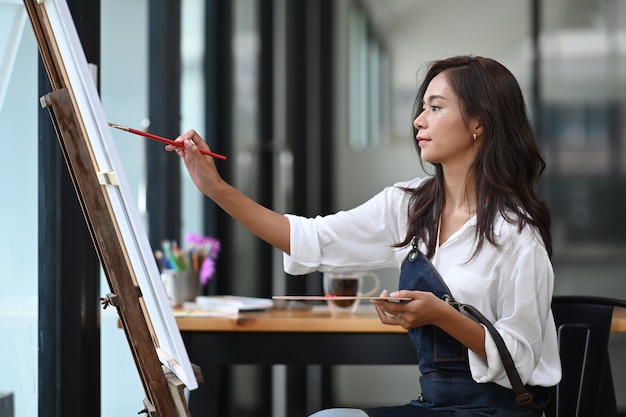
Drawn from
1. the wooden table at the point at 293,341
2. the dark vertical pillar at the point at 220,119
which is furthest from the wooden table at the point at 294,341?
the dark vertical pillar at the point at 220,119

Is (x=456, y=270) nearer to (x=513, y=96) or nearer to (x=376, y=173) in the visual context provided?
(x=513, y=96)

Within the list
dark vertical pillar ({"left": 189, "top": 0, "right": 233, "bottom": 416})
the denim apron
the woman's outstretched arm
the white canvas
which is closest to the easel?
the woman's outstretched arm

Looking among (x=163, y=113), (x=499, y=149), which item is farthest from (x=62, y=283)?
(x=163, y=113)

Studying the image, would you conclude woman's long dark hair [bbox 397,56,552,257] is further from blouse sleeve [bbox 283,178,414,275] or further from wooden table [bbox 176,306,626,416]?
wooden table [bbox 176,306,626,416]

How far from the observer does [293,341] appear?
233 centimetres

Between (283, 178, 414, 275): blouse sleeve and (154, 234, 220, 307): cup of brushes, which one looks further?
(154, 234, 220, 307): cup of brushes

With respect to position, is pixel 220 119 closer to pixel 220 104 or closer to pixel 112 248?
pixel 220 104

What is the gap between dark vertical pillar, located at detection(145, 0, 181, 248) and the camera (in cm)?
300

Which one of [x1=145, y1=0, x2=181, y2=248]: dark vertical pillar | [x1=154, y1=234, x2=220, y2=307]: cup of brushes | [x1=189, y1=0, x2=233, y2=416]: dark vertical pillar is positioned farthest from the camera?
[x1=189, y1=0, x2=233, y2=416]: dark vertical pillar

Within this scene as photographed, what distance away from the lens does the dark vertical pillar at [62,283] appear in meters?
1.98

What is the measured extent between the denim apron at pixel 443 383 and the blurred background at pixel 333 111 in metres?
1.02

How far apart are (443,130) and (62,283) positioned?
865mm

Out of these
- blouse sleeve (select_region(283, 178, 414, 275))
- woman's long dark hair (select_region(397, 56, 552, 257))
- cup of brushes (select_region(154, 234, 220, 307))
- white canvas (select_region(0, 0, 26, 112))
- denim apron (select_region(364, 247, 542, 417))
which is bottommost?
denim apron (select_region(364, 247, 542, 417))

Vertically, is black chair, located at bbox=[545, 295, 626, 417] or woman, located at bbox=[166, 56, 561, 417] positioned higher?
woman, located at bbox=[166, 56, 561, 417]
